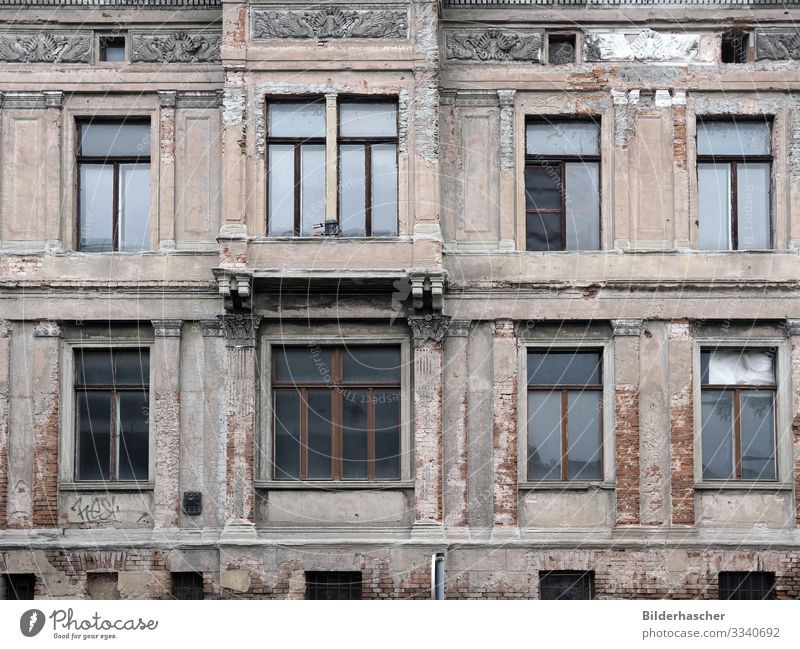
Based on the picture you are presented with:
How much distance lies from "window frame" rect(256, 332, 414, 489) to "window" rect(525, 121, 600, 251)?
9.67 feet

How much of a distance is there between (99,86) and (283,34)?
3.15m

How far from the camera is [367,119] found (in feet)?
76.3

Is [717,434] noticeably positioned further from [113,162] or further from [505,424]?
[113,162]

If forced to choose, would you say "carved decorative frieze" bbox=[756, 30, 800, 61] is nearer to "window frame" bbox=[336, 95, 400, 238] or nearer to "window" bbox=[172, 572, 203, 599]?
"window frame" bbox=[336, 95, 400, 238]

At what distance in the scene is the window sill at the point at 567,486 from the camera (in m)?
22.8

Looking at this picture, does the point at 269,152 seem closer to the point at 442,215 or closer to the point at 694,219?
the point at 442,215

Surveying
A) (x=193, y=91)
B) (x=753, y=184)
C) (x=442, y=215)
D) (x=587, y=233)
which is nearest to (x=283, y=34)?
(x=193, y=91)

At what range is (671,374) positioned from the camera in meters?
22.9

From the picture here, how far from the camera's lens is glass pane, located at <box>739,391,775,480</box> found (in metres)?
23.0

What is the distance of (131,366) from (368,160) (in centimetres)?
509

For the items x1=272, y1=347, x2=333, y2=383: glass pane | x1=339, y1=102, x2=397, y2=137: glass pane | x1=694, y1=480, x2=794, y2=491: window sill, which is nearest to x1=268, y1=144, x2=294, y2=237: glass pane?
x1=339, y1=102, x2=397, y2=137: glass pane

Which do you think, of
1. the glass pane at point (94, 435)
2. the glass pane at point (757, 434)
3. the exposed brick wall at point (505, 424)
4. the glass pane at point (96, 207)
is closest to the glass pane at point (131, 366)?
the glass pane at point (94, 435)

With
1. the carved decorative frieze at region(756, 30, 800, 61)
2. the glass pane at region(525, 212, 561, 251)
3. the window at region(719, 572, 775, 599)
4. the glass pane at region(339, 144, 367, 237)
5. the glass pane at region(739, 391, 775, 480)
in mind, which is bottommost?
the window at region(719, 572, 775, 599)

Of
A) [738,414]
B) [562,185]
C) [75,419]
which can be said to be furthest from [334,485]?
[738,414]
